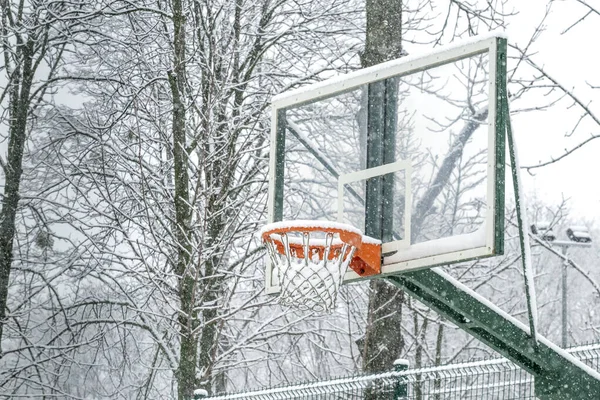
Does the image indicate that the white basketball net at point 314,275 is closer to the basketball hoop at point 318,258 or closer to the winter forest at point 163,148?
the basketball hoop at point 318,258

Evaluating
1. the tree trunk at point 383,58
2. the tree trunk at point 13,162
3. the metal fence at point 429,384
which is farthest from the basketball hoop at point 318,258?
the tree trunk at point 13,162

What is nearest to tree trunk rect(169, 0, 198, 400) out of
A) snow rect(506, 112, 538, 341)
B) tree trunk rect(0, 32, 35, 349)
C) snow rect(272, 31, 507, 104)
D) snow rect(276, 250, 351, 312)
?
snow rect(272, 31, 507, 104)

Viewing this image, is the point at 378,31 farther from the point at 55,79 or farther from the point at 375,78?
the point at 55,79

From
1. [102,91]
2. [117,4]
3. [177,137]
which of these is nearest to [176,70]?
[177,137]

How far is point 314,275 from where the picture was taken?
19.9ft

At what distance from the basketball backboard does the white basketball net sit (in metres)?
0.27

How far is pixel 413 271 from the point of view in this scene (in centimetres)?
609

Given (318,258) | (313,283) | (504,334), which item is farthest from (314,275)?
(504,334)

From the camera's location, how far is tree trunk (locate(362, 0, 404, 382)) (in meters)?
8.95

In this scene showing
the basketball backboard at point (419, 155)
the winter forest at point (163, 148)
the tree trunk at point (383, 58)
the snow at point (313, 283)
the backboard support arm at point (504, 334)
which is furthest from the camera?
the winter forest at point (163, 148)

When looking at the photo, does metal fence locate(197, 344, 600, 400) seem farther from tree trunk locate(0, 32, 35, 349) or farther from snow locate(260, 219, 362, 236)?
tree trunk locate(0, 32, 35, 349)

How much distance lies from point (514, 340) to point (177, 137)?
5.55 metres

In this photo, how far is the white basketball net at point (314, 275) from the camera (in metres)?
6.04

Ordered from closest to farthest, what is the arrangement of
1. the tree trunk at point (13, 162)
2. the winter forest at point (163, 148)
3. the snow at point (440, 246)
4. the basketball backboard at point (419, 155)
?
the snow at point (440, 246) < the basketball backboard at point (419, 155) < the winter forest at point (163, 148) < the tree trunk at point (13, 162)
